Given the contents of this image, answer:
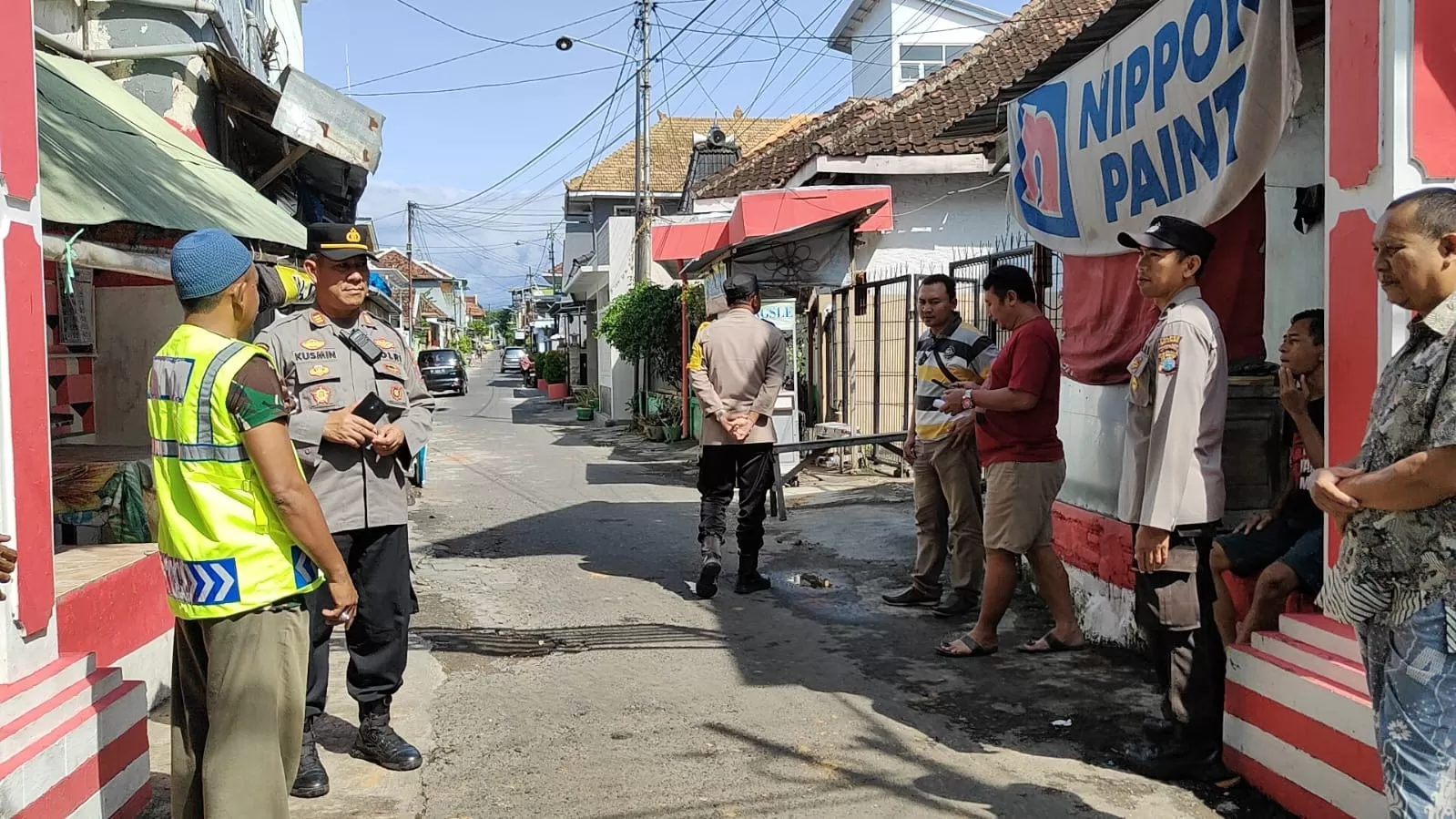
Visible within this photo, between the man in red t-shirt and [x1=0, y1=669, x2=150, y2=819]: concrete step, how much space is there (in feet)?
11.3

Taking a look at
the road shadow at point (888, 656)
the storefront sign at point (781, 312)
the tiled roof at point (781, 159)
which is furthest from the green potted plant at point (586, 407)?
the road shadow at point (888, 656)

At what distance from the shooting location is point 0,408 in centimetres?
299

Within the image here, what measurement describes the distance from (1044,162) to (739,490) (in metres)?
2.59

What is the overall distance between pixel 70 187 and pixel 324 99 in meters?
4.41

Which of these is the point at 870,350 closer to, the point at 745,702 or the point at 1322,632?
the point at 745,702

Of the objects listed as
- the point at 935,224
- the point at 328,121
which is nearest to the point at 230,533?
the point at 328,121

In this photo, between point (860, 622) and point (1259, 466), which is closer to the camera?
point (1259, 466)

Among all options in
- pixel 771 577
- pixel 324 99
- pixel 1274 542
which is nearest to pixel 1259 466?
pixel 1274 542

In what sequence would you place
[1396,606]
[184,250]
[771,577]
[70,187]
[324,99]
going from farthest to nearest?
[324,99]
[771,577]
[70,187]
[184,250]
[1396,606]

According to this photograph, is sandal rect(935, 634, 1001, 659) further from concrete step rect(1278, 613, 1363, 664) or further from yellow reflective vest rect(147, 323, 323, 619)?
yellow reflective vest rect(147, 323, 323, 619)

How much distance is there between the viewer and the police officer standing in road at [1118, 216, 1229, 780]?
11.7 ft

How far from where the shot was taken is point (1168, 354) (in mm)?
3588

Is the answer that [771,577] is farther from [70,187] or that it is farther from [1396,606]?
[1396,606]

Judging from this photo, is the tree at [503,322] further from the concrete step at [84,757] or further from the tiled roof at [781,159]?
the concrete step at [84,757]
